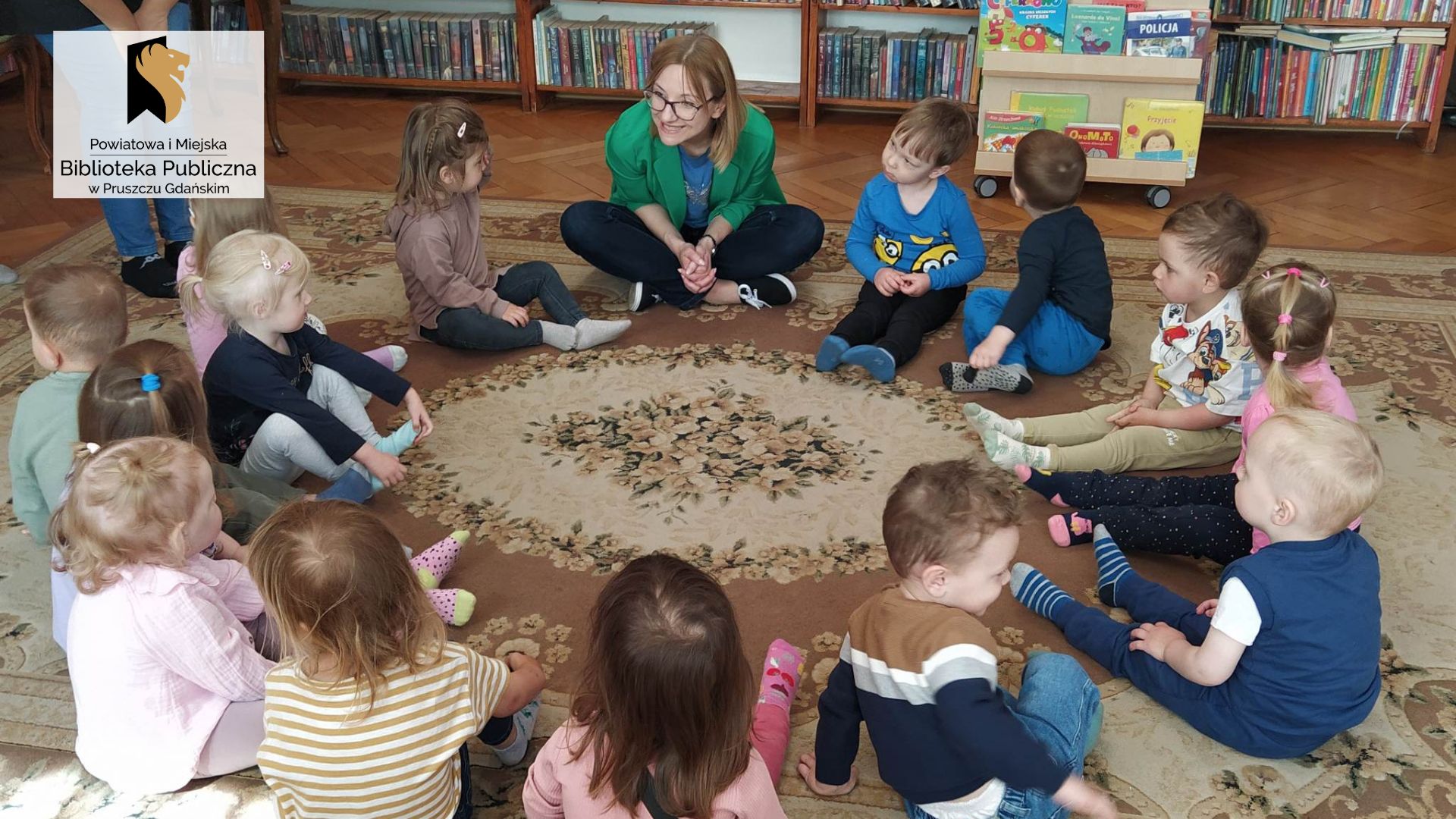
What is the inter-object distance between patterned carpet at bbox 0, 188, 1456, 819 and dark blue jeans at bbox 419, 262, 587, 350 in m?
0.05

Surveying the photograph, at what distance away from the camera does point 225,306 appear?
7.26 feet

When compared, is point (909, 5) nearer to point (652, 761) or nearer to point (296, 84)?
point (296, 84)

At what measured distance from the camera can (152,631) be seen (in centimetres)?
159

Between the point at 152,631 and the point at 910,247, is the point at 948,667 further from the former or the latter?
the point at 910,247

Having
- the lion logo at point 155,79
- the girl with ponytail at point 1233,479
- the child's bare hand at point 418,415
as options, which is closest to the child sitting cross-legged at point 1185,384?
the girl with ponytail at point 1233,479

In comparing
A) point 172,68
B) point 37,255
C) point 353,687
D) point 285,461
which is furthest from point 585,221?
point 353,687

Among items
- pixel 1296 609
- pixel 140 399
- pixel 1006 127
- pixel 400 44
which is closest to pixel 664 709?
pixel 1296 609

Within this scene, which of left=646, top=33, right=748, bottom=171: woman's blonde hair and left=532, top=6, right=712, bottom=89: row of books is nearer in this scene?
left=646, top=33, right=748, bottom=171: woman's blonde hair

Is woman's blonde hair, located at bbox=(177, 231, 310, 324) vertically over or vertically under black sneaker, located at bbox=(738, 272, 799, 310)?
over

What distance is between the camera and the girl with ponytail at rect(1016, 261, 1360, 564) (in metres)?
1.99

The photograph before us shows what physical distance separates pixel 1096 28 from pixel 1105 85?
0.17 metres

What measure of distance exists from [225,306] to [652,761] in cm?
135

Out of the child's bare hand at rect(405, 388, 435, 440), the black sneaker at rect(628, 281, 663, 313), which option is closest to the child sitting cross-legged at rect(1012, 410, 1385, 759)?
the child's bare hand at rect(405, 388, 435, 440)

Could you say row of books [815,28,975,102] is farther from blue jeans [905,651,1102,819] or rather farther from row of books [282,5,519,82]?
blue jeans [905,651,1102,819]
